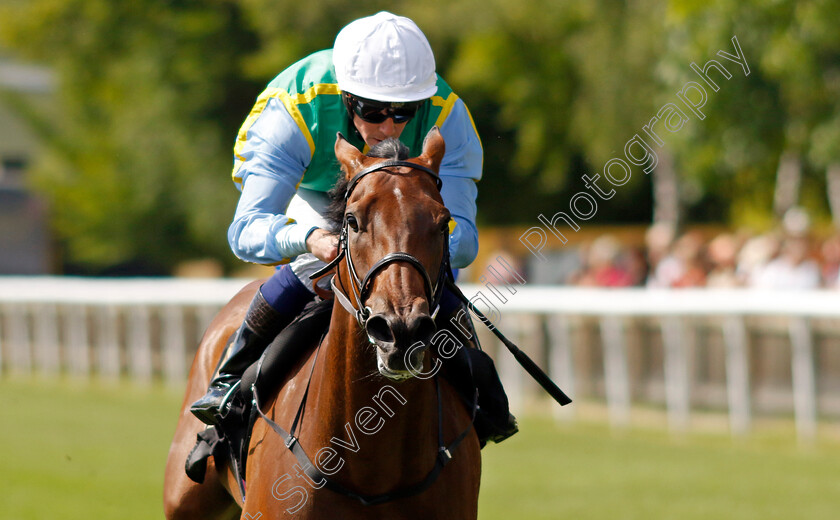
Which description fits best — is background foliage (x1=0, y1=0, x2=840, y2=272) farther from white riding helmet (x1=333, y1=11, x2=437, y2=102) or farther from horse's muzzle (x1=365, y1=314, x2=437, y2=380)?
horse's muzzle (x1=365, y1=314, x2=437, y2=380)

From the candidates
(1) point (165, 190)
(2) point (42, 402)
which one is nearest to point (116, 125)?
(1) point (165, 190)

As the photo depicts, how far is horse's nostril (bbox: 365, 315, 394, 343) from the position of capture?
2.89 meters

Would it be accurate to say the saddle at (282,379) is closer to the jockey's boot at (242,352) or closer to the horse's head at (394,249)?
the jockey's boot at (242,352)

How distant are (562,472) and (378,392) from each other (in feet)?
19.0

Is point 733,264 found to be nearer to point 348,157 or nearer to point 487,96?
point 348,157

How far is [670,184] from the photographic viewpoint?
2319cm

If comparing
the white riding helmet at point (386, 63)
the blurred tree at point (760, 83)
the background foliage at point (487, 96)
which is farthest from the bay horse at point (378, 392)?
the background foliage at point (487, 96)

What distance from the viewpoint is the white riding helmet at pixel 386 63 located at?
369 centimetres

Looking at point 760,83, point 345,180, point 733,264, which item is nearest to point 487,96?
point 760,83

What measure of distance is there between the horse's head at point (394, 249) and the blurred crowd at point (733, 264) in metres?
7.82

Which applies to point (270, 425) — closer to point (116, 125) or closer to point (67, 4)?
point (67, 4)

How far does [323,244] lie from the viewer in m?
3.32

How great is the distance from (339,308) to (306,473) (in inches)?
20.3

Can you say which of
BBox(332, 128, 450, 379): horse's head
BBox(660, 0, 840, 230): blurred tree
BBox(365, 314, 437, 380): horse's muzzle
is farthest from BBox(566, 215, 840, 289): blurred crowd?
BBox(365, 314, 437, 380): horse's muzzle
